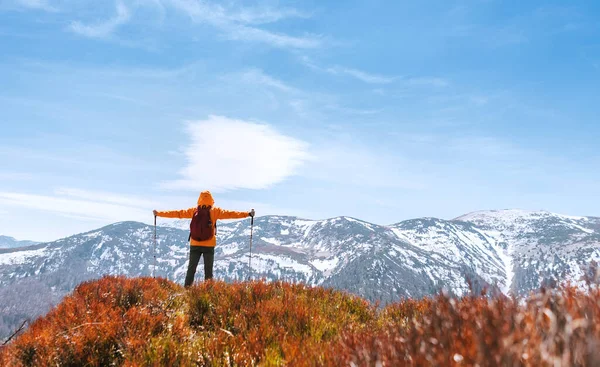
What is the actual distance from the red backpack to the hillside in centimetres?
257

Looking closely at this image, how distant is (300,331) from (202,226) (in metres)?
7.73

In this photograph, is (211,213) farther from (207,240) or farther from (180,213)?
(180,213)

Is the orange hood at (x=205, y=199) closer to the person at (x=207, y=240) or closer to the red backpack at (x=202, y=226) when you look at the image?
the person at (x=207, y=240)

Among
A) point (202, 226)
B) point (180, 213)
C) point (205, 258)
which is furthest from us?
point (180, 213)

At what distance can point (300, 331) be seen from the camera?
5309 mm

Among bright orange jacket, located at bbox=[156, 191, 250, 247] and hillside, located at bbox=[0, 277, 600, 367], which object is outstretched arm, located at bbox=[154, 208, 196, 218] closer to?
bright orange jacket, located at bbox=[156, 191, 250, 247]

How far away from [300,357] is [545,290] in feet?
6.69

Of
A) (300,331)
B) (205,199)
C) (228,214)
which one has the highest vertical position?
(205,199)

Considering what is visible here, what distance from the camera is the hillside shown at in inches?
80.6

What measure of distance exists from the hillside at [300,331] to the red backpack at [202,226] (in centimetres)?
257

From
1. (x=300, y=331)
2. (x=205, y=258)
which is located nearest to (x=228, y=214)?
(x=205, y=258)

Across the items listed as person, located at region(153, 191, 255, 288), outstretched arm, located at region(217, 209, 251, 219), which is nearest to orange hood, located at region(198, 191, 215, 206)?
person, located at region(153, 191, 255, 288)

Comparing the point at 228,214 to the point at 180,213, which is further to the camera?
the point at 180,213

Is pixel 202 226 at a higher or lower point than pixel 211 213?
lower
